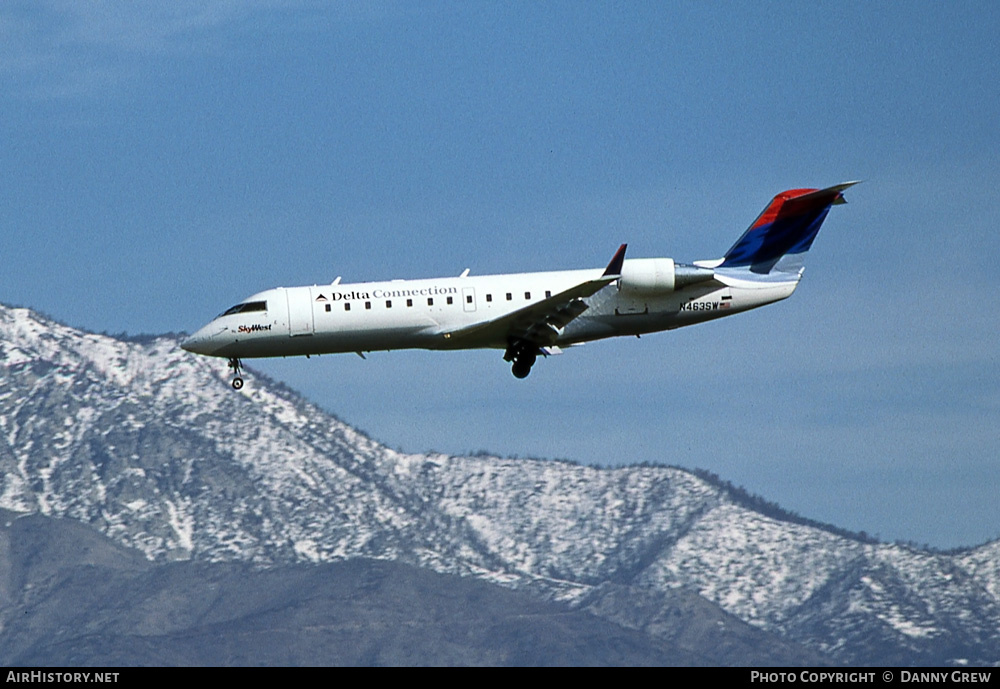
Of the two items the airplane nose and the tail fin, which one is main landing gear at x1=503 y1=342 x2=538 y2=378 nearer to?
the tail fin

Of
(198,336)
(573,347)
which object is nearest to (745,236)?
(573,347)

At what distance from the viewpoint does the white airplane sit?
59.8 metres

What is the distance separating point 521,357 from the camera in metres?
61.2

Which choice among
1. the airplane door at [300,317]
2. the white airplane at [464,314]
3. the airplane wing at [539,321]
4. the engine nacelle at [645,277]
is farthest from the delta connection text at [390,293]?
the engine nacelle at [645,277]

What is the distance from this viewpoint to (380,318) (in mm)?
59719

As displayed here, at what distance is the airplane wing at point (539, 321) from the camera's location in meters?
57.2

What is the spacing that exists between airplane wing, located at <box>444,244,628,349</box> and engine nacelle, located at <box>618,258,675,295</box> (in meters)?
1.60

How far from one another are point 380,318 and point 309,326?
266 cm
